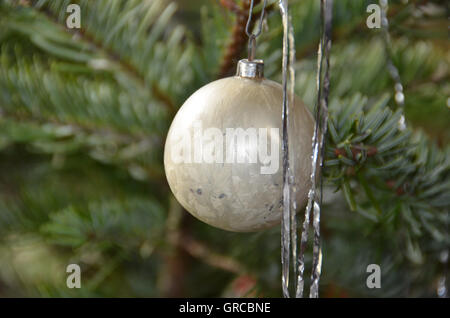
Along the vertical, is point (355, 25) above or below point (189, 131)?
above

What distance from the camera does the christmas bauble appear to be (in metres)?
0.31

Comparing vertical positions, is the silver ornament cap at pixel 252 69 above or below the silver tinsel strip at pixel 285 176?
above

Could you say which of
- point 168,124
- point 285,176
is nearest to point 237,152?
point 285,176

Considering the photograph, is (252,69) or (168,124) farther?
(168,124)

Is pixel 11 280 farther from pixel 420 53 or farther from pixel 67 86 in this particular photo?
pixel 420 53

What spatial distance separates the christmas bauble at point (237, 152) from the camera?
307 millimetres

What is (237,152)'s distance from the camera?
0.31 meters

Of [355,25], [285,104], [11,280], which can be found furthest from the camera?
[11,280]

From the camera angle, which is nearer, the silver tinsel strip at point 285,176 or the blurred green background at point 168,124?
the silver tinsel strip at point 285,176

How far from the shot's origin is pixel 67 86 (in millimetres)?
476

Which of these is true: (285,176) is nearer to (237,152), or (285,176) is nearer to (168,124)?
(237,152)

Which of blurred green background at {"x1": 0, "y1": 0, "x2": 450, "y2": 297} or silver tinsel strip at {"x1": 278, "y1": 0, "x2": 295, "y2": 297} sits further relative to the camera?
blurred green background at {"x1": 0, "y1": 0, "x2": 450, "y2": 297}

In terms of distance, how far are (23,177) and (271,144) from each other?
439 millimetres

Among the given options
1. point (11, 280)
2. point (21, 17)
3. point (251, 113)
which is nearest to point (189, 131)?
point (251, 113)
